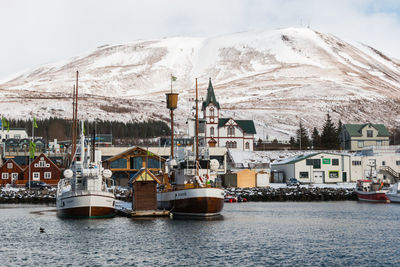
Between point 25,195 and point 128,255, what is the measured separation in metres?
54.8

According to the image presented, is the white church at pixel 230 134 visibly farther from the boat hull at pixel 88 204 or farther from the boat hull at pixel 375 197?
the boat hull at pixel 88 204

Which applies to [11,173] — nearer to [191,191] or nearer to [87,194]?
[87,194]

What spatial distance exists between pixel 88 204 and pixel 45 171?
5317 centimetres

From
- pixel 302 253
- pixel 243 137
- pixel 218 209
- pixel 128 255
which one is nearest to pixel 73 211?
pixel 218 209

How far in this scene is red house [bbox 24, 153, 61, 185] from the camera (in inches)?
4193

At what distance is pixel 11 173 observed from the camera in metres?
108

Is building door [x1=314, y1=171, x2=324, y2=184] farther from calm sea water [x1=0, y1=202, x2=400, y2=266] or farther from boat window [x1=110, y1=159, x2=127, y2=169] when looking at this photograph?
calm sea water [x1=0, y1=202, x2=400, y2=266]

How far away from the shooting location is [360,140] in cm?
14988

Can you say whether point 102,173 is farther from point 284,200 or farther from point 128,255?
point 284,200

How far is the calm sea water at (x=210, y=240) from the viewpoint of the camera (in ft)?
118

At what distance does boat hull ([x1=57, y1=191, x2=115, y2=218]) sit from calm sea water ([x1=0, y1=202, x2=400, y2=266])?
1.24 m

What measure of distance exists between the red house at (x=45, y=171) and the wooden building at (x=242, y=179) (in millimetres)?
28779

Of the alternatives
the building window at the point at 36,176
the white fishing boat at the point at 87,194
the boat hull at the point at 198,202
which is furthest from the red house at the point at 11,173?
the boat hull at the point at 198,202

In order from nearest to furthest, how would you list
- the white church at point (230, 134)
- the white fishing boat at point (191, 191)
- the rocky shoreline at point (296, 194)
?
the white fishing boat at point (191, 191)
the rocky shoreline at point (296, 194)
the white church at point (230, 134)
